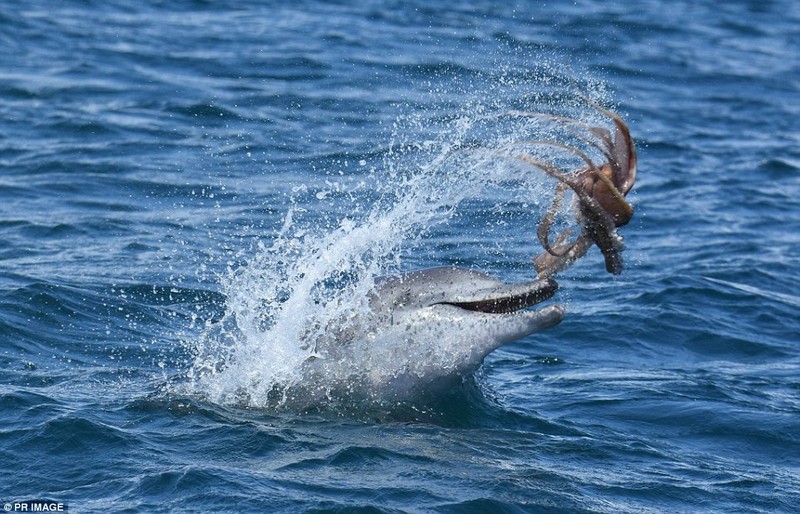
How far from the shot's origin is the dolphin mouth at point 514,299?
8727 mm

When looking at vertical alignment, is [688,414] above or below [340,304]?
below

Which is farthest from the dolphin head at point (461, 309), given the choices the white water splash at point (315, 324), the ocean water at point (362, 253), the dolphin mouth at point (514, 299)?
the ocean water at point (362, 253)

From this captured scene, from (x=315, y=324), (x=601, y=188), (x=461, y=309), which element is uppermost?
(x=601, y=188)

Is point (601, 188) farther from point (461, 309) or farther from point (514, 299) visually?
point (461, 309)

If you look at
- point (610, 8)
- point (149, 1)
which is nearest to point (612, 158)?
point (149, 1)

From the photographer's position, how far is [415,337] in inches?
361

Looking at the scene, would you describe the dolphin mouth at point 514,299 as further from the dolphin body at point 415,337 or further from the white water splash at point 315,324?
the white water splash at point 315,324

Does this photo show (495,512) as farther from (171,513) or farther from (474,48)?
(474,48)

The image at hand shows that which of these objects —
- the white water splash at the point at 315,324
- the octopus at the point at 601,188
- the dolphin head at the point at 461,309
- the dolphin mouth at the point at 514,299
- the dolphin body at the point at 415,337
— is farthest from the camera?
the white water splash at the point at 315,324

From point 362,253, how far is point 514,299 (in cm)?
171

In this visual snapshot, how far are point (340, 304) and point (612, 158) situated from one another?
90.1 inches

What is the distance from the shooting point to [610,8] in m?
28.5

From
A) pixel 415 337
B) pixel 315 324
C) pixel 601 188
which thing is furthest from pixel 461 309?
pixel 601 188

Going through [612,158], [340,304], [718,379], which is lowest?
[718,379]
